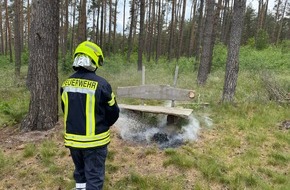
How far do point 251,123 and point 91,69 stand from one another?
438cm

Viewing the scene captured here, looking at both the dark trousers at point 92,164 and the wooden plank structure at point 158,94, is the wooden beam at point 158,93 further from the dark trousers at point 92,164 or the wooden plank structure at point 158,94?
the dark trousers at point 92,164

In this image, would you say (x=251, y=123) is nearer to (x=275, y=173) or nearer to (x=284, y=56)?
(x=275, y=173)

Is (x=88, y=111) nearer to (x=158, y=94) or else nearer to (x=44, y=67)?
(x=44, y=67)

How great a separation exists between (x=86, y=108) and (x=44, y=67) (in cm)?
312

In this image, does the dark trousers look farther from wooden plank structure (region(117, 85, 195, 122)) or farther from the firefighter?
wooden plank structure (region(117, 85, 195, 122))

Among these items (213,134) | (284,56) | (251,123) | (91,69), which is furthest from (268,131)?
(284,56)

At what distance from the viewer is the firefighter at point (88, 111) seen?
3.29m

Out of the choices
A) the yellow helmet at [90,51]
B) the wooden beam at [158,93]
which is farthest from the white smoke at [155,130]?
the yellow helmet at [90,51]

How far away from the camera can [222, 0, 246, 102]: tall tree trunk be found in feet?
23.8

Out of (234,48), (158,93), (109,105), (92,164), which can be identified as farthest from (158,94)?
(92,164)

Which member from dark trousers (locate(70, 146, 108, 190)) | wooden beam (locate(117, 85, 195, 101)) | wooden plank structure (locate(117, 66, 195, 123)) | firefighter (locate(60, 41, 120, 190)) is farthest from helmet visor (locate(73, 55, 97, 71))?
wooden beam (locate(117, 85, 195, 101))

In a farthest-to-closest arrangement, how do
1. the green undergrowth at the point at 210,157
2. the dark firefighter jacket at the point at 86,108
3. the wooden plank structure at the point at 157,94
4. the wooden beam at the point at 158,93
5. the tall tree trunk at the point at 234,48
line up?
the tall tree trunk at the point at 234,48, the wooden beam at the point at 158,93, the wooden plank structure at the point at 157,94, the green undergrowth at the point at 210,157, the dark firefighter jacket at the point at 86,108

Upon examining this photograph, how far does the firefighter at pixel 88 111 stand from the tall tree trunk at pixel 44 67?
9.17 feet

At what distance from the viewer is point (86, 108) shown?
3.29 m
